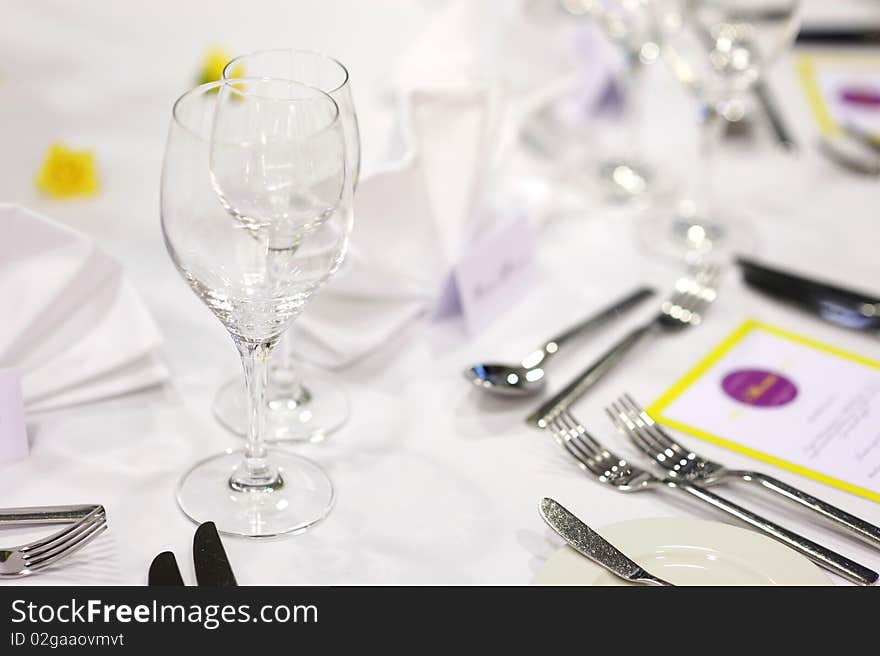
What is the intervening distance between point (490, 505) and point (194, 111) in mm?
427

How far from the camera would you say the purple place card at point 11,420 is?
0.98 m

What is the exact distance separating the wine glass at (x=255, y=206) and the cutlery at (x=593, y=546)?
213 mm

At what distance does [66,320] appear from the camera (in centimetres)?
109

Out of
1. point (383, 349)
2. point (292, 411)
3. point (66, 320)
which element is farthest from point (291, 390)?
point (66, 320)

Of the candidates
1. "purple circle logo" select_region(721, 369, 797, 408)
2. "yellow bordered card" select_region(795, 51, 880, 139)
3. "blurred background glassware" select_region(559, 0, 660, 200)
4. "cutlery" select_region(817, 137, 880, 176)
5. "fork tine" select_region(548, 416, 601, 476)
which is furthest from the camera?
"yellow bordered card" select_region(795, 51, 880, 139)

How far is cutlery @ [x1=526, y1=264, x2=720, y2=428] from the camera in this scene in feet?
3.61

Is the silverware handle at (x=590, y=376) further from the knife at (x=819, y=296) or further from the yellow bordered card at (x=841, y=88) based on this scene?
the yellow bordered card at (x=841, y=88)

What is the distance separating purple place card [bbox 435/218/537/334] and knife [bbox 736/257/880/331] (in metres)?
0.28

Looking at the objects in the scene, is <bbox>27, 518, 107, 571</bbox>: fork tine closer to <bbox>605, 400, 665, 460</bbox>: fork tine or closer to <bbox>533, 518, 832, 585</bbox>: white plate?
<bbox>533, 518, 832, 585</bbox>: white plate

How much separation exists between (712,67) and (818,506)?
2.08 ft

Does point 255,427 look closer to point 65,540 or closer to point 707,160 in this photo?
point 65,540

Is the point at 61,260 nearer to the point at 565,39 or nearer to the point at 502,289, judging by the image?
the point at 502,289

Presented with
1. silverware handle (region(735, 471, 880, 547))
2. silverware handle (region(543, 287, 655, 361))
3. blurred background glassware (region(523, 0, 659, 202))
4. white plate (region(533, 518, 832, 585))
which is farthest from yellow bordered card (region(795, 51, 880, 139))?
white plate (region(533, 518, 832, 585))

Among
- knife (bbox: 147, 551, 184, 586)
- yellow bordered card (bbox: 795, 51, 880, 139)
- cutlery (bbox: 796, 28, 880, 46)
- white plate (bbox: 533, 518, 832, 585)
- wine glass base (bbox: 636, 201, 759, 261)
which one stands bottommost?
white plate (bbox: 533, 518, 832, 585)
